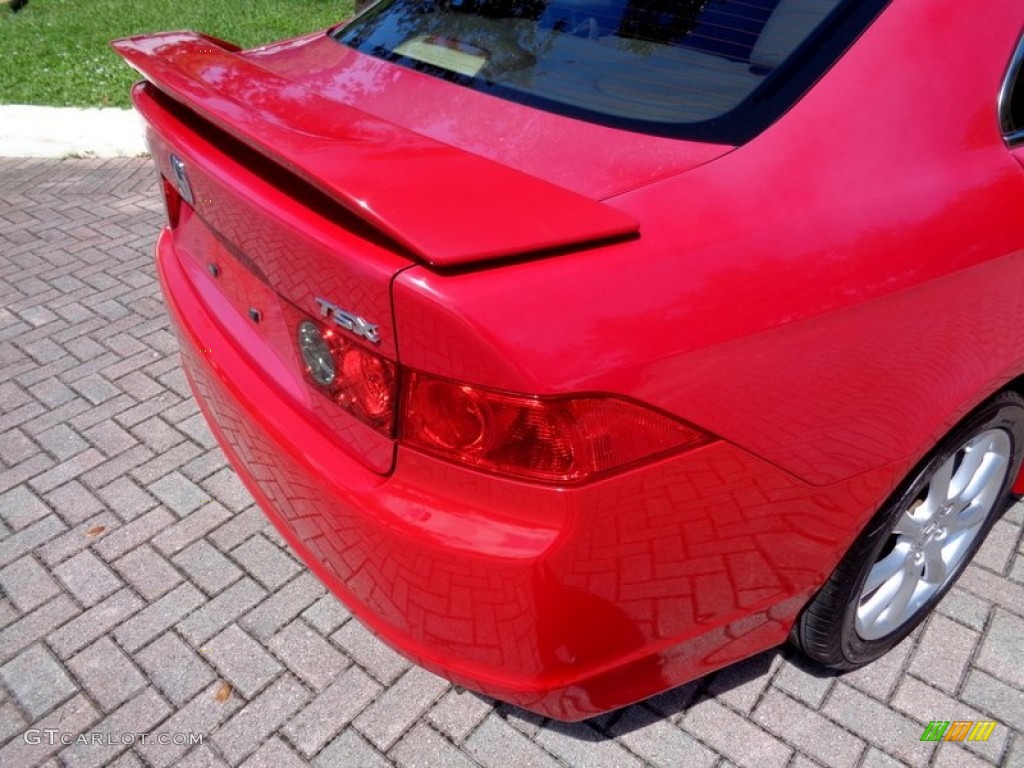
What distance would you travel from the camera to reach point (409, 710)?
204 cm

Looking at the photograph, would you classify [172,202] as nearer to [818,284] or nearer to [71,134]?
[818,284]

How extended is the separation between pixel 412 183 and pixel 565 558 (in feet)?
2.07

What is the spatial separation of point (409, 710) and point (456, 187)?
4.26 ft

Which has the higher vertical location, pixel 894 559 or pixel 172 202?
pixel 172 202

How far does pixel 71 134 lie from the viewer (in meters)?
5.94

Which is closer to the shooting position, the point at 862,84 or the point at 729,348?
the point at 729,348

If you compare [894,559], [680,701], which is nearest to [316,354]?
[680,701]

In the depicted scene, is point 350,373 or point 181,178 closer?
point 350,373

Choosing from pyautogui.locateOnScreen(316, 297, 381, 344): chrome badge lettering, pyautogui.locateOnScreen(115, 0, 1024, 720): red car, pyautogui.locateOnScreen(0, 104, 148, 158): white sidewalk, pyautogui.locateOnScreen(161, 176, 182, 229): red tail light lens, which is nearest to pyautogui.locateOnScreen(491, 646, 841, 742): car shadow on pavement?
pyautogui.locateOnScreen(115, 0, 1024, 720): red car

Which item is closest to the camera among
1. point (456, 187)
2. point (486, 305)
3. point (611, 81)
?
point (486, 305)

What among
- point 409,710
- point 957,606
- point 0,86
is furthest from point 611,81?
point 0,86

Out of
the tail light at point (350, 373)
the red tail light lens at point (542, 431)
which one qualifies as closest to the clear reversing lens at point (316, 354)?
the tail light at point (350, 373)

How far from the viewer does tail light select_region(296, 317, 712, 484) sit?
1.27 m

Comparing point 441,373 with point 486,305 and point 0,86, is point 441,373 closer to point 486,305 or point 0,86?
point 486,305
